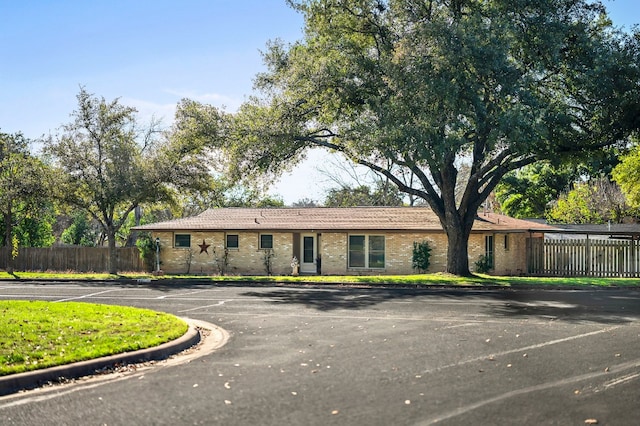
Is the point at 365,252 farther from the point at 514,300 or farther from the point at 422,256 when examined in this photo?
the point at 514,300

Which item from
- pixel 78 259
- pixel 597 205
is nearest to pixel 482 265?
pixel 597 205

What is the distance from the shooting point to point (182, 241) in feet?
116

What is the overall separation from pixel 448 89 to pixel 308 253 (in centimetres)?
1428

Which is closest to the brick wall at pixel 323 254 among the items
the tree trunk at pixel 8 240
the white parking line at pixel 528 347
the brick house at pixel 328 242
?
the brick house at pixel 328 242

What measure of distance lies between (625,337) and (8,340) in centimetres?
1021

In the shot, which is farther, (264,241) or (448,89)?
(264,241)

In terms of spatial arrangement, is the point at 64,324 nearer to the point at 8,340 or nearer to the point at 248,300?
the point at 8,340

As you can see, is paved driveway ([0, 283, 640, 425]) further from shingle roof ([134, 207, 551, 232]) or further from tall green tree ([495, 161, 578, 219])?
tall green tree ([495, 161, 578, 219])

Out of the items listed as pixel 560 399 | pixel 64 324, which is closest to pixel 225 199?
pixel 64 324

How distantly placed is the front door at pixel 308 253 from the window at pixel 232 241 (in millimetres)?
3401

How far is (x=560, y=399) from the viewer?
24.4 feet

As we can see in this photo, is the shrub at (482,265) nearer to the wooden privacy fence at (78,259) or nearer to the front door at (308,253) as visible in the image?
the front door at (308,253)

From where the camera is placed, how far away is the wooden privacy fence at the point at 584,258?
31.0 meters

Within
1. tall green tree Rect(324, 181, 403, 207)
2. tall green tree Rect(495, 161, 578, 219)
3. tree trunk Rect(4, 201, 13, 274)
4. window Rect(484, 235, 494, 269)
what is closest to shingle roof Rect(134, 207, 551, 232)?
window Rect(484, 235, 494, 269)
